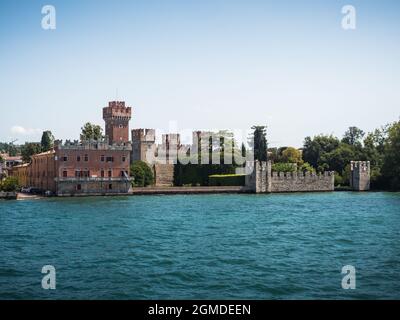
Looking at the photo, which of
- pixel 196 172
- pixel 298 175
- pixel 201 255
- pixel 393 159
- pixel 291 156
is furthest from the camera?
pixel 291 156

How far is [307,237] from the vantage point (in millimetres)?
21344

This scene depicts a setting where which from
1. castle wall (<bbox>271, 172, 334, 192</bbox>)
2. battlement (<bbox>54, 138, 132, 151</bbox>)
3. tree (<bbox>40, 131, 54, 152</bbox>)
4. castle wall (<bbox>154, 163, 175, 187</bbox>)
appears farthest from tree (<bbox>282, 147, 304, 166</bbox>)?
tree (<bbox>40, 131, 54, 152</bbox>)

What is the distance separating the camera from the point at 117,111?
6150 centimetres

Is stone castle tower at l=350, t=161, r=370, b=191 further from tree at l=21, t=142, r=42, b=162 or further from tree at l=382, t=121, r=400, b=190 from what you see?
tree at l=21, t=142, r=42, b=162

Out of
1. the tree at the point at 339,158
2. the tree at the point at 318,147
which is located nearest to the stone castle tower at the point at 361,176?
the tree at the point at 339,158

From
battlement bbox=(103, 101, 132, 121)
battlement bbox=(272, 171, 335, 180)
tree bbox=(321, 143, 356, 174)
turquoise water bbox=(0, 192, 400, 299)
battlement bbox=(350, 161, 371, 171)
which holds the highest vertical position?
battlement bbox=(103, 101, 132, 121)

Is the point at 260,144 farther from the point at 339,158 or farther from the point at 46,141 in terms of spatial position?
the point at 46,141

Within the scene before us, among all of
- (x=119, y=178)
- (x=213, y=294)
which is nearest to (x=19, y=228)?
(x=213, y=294)

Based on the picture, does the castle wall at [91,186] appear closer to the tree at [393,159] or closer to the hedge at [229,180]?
the hedge at [229,180]

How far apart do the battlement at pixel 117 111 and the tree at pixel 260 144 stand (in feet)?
53.5

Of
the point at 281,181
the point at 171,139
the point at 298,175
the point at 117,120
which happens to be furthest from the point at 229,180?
the point at 117,120

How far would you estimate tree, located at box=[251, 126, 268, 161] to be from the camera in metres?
65.2

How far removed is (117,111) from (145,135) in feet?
14.7

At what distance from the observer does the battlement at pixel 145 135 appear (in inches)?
2397
